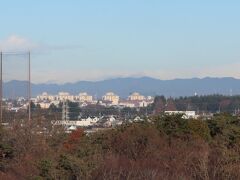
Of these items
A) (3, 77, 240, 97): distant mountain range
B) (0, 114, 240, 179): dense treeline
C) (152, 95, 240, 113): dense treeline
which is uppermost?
(3, 77, 240, 97): distant mountain range

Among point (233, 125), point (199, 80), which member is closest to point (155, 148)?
point (233, 125)

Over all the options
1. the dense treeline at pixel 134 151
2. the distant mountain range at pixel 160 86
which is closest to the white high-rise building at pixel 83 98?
the distant mountain range at pixel 160 86

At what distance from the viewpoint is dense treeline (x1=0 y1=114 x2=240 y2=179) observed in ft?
61.3

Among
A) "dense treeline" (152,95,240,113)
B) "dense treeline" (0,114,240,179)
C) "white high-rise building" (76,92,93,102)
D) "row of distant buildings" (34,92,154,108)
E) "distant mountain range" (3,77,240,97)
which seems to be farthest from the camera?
"distant mountain range" (3,77,240,97)

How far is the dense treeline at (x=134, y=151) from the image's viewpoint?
18.7 m

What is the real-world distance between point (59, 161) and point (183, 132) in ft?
25.2

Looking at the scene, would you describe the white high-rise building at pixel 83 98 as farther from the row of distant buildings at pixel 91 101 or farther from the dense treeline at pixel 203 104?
the dense treeline at pixel 203 104

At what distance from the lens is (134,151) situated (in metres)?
23.1

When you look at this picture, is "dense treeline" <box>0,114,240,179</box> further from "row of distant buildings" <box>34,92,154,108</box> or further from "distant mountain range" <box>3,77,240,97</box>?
"distant mountain range" <box>3,77,240,97</box>

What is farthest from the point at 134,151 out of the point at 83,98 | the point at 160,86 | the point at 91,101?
the point at 160,86

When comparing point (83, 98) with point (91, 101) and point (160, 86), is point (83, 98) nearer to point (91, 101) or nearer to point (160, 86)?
point (91, 101)

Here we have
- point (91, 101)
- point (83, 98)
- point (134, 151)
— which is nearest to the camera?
point (134, 151)

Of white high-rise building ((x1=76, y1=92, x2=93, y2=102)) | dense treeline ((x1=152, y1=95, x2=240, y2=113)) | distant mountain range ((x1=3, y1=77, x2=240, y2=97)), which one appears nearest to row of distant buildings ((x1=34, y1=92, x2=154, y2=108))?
white high-rise building ((x1=76, y1=92, x2=93, y2=102))

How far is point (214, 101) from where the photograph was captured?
53.5 metres
